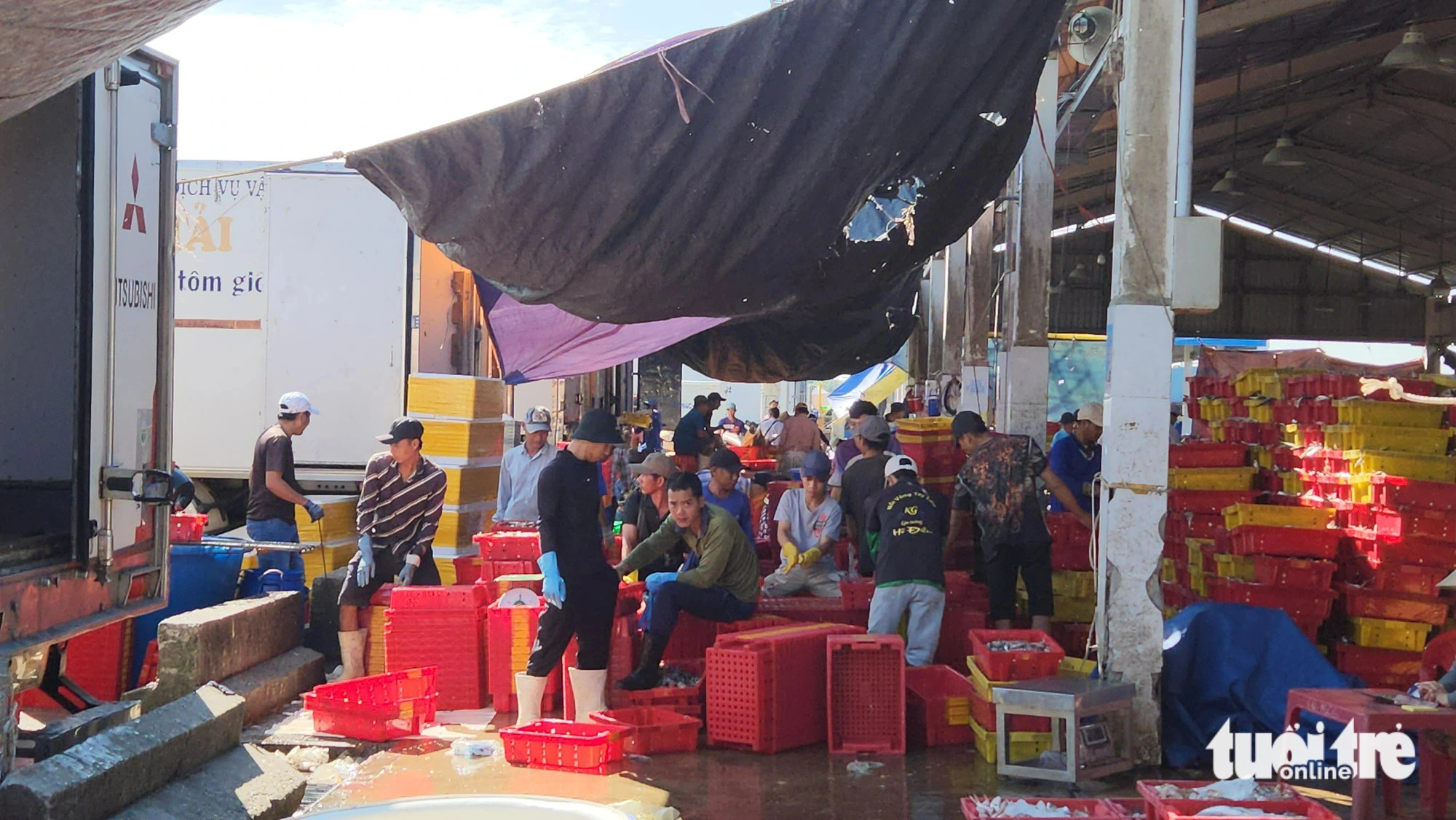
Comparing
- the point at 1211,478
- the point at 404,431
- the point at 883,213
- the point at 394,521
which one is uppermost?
the point at 883,213

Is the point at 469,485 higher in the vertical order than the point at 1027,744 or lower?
higher

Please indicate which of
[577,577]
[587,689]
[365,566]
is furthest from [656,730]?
[365,566]

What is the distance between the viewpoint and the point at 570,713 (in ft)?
25.4

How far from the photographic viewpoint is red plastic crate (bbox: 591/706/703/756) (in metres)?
7.16

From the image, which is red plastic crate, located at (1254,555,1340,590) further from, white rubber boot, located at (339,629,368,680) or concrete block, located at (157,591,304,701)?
concrete block, located at (157,591,304,701)

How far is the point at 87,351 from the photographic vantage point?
519 centimetres

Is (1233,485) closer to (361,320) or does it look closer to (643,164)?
(643,164)

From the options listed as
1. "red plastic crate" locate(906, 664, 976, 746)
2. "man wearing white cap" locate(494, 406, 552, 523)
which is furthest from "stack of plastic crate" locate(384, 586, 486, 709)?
"red plastic crate" locate(906, 664, 976, 746)

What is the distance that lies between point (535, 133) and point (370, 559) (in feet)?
12.2

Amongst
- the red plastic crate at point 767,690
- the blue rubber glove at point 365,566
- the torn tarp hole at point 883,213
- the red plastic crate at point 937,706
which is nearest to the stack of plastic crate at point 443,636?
the blue rubber glove at point 365,566

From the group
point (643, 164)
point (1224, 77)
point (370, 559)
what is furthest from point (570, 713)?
point (1224, 77)

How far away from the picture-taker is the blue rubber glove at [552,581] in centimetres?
728

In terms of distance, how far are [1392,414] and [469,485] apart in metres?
7.50

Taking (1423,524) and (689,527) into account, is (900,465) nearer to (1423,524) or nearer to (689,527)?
(689,527)
